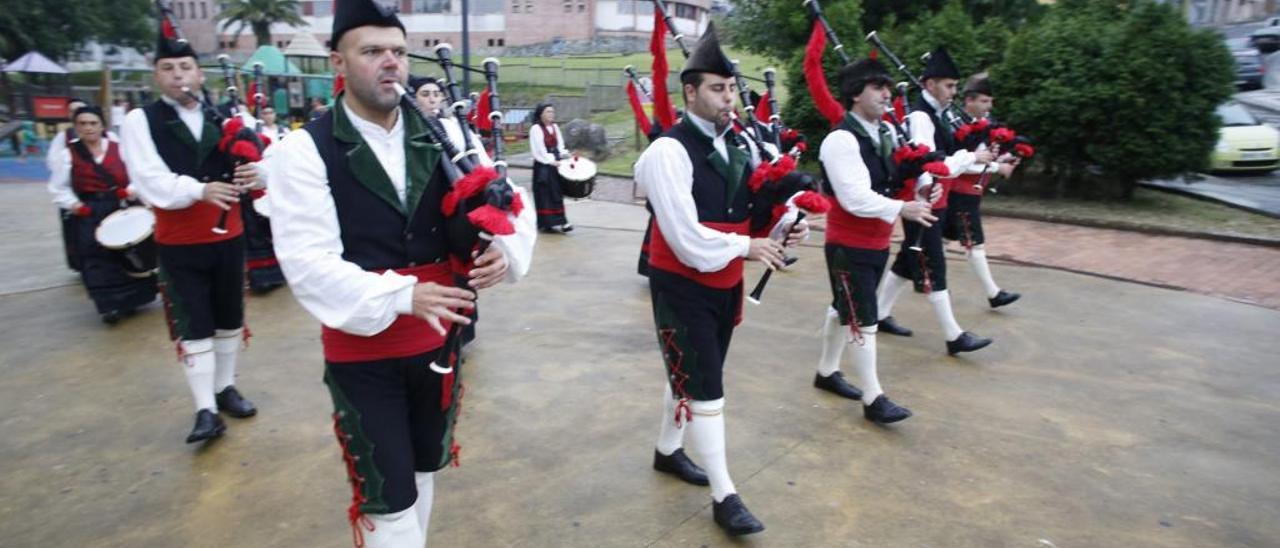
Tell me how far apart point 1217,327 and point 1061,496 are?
Answer: 380cm

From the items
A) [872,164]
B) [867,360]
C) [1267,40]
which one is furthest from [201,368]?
[1267,40]

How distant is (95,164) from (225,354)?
3328mm

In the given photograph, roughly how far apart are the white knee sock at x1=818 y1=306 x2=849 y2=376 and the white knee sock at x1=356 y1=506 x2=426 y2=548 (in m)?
2.99

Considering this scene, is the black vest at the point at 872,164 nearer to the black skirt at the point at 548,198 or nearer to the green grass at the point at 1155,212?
the black skirt at the point at 548,198

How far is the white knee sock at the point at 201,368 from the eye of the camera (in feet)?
14.0

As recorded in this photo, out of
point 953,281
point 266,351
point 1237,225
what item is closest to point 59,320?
point 266,351

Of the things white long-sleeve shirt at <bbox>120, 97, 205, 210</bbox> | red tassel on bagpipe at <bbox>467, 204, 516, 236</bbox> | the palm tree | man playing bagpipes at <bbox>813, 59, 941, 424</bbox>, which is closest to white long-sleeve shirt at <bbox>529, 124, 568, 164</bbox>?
man playing bagpipes at <bbox>813, 59, 941, 424</bbox>

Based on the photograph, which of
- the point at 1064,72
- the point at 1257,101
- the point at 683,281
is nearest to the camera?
the point at 683,281

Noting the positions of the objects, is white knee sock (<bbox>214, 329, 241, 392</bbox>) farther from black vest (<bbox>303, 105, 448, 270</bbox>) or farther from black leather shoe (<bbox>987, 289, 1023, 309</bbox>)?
black leather shoe (<bbox>987, 289, 1023, 309</bbox>)

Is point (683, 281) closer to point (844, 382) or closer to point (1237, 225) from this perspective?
point (844, 382)

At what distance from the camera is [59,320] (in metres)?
6.59

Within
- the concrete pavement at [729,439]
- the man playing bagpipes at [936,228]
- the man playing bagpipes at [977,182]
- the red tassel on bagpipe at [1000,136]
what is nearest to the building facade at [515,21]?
the man playing bagpipes at [977,182]

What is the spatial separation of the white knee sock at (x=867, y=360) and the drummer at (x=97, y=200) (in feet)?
19.5

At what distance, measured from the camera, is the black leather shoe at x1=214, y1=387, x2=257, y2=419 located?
460 centimetres
